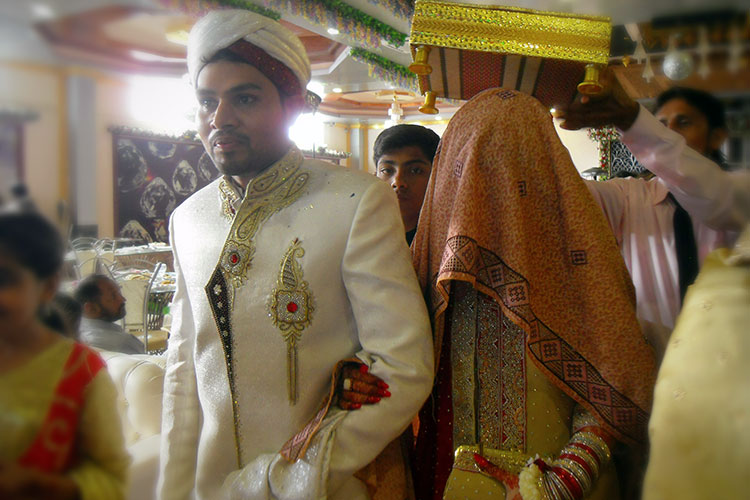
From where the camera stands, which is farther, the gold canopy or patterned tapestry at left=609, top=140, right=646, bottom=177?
patterned tapestry at left=609, top=140, right=646, bottom=177

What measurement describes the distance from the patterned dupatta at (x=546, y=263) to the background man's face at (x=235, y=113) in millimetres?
374

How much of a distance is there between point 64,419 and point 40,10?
0.85ft

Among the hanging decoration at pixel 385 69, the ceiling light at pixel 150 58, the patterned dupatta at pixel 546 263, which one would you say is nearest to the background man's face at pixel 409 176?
the patterned dupatta at pixel 546 263

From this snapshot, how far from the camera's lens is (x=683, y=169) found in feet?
2.89

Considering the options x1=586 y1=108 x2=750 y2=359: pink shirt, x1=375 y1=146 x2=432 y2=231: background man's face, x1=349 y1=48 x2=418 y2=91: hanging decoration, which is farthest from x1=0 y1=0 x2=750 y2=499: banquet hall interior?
x1=349 y1=48 x2=418 y2=91: hanging decoration

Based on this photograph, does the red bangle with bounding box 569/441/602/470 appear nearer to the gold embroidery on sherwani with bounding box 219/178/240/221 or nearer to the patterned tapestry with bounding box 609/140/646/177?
the patterned tapestry with bounding box 609/140/646/177

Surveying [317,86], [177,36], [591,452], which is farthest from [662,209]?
[317,86]

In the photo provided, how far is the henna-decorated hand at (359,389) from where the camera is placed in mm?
825

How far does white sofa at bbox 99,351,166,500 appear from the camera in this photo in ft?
1.32

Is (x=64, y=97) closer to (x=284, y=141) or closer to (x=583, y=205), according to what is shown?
(x=284, y=141)

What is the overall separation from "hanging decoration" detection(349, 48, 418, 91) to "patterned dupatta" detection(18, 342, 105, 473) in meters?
7.23

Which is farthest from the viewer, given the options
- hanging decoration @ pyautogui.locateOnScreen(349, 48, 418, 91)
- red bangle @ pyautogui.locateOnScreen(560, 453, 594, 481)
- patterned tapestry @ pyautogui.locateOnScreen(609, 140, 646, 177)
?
hanging decoration @ pyautogui.locateOnScreen(349, 48, 418, 91)

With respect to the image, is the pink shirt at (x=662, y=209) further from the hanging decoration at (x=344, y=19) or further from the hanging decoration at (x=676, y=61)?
the hanging decoration at (x=344, y=19)

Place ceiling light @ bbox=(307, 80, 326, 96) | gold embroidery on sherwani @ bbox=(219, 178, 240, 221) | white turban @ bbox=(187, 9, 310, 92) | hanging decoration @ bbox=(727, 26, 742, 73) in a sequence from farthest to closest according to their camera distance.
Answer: ceiling light @ bbox=(307, 80, 326, 96) → gold embroidery on sherwani @ bbox=(219, 178, 240, 221) → white turban @ bbox=(187, 9, 310, 92) → hanging decoration @ bbox=(727, 26, 742, 73)
